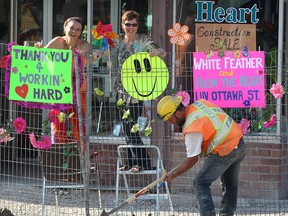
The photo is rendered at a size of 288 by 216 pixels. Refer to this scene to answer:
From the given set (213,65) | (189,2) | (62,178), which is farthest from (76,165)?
(189,2)

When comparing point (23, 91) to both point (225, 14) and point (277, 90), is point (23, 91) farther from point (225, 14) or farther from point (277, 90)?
point (225, 14)

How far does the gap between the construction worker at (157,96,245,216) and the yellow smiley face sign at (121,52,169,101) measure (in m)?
0.74

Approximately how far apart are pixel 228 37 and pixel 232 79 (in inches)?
72.5

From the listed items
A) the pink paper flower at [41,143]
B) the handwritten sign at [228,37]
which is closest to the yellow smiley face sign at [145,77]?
the pink paper flower at [41,143]

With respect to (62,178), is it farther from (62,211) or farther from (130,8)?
(130,8)

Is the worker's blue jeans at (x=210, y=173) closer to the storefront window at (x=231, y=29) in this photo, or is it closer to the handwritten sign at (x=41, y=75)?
the handwritten sign at (x=41, y=75)

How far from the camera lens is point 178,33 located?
858 centimetres

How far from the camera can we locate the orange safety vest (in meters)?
6.25

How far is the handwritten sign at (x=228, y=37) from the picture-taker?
8820 mm

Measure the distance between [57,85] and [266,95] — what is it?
6.86 ft

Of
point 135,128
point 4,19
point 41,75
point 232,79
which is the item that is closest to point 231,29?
point 232,79

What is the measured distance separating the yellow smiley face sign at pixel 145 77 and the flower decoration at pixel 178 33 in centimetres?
143

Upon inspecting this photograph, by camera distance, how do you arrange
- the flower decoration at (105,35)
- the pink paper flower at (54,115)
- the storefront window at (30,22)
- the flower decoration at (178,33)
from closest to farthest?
1. the pink paper flower at (54,115)
2. the flower decoration at (105,35)
3. the flower decoration at (178,33)
4. the storefront window at (30,22)

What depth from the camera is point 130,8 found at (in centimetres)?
944
